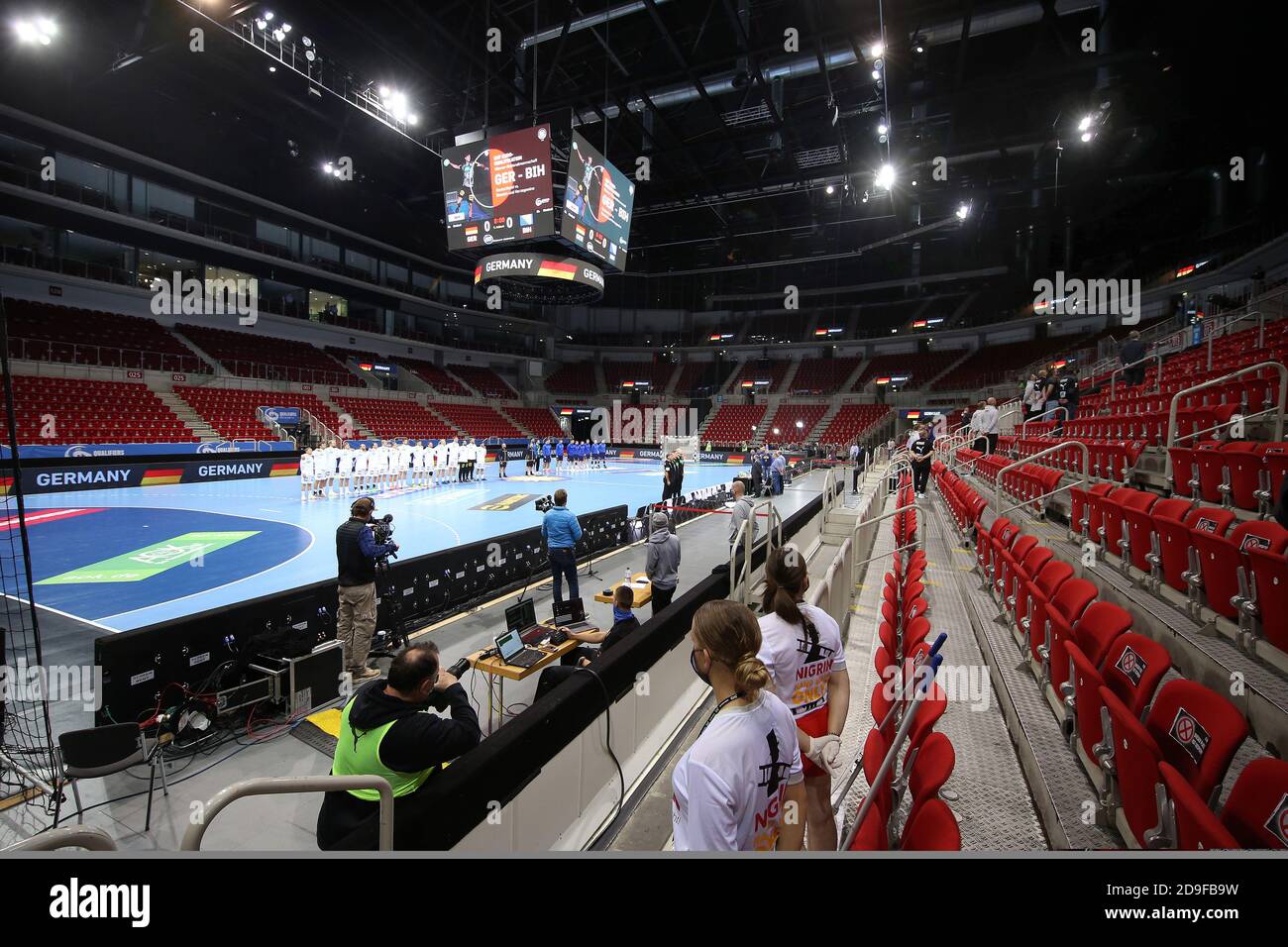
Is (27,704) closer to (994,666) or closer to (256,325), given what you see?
(994,666)

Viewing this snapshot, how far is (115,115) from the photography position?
2059 cm

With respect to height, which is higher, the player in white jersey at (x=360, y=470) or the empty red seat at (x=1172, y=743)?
the player in white jersey at (x=360, y=470)

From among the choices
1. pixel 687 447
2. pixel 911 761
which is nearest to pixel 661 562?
pixel 911 761

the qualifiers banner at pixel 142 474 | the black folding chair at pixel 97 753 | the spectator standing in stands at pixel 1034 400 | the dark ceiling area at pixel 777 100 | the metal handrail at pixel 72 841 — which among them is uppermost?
the dark ceiling area at pixel 777 100

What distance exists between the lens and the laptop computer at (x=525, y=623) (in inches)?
177

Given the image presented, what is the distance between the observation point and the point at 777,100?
1456 cm

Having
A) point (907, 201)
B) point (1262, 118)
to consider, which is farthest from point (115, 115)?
point (1262, 118)

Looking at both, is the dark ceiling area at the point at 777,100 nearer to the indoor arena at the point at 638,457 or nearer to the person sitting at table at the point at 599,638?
the indoor arena at the point at 638,457

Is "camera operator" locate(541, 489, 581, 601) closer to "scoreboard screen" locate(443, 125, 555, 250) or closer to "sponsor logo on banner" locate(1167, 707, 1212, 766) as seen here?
"sponsor logo on banner" locate(1167, 707, 1212, 766)

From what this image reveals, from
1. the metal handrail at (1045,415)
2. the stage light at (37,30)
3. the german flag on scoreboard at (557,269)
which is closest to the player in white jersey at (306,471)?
the german flag on scoreboard at (557,269)

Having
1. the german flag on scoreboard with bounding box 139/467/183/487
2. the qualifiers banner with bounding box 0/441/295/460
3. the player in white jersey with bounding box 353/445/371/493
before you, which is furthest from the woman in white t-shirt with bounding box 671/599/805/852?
the german flag on scoreboard with bounding box 139/467/183/487

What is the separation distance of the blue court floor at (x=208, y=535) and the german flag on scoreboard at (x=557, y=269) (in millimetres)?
6409

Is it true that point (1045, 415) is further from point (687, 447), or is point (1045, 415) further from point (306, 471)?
point (687, 447)
